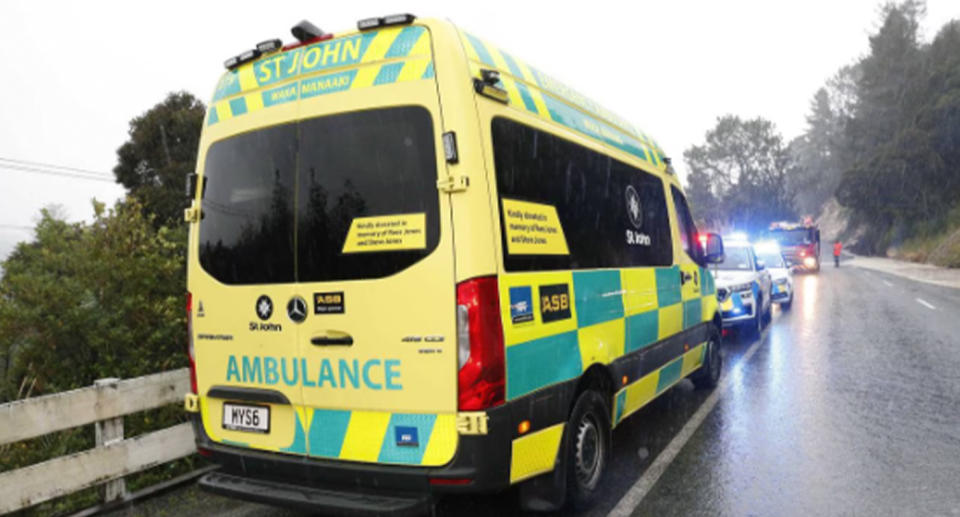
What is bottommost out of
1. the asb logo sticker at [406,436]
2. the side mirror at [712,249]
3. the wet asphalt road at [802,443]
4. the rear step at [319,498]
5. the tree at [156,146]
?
the wet asphalt road at [802,443]

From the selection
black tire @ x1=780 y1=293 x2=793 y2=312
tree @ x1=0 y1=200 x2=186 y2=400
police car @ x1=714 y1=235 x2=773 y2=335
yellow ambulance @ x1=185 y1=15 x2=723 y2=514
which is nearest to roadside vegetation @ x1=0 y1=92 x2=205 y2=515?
tree @ x1=0 y1=200 x2=186 y2=400

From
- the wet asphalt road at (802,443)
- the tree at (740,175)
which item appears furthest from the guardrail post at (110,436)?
the tree at (740,175)

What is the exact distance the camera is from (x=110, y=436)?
434 cm

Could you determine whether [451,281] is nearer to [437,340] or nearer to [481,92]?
[437,340]

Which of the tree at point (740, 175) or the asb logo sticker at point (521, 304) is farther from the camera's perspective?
the tree at point (740, 175)

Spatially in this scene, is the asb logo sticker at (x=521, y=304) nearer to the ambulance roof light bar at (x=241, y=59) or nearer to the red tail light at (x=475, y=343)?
the red tail light at (x=475, y=343)

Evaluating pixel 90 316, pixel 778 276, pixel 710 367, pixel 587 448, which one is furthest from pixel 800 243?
pixel 90 316

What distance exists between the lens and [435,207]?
3.17m

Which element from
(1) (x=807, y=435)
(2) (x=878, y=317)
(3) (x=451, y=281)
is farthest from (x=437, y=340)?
(2) (x=878, y=317)

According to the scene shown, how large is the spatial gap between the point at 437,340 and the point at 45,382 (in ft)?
16.1

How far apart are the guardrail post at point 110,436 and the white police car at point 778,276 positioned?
12.9 metres

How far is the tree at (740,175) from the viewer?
74.5 metres

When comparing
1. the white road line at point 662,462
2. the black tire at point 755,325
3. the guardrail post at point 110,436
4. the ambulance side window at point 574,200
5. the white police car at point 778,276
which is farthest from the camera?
the white police car at point 778,276

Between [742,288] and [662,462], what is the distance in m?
6.68
